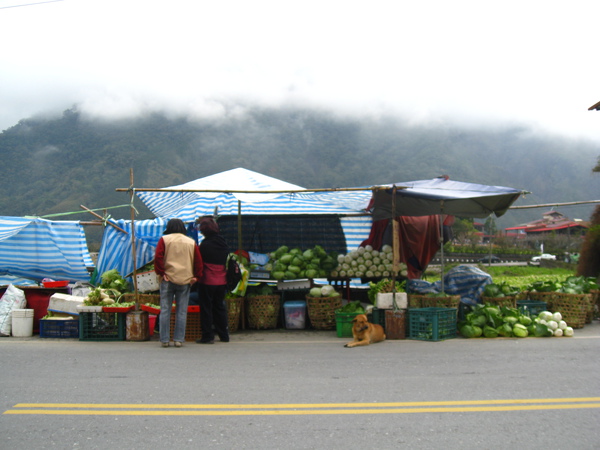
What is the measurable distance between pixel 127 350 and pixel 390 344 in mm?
4121

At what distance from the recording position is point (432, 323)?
28.5ft

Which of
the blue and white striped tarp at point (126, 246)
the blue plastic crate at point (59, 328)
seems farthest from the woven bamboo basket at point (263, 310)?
the blue plastic crate at point (59, 328)

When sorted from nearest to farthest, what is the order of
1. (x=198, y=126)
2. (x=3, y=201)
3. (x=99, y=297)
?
(x=99, y=297)
(x=3, y=201)
(x=198, y=126)

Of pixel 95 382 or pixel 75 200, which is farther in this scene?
pixel 75 200

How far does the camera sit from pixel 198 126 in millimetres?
121500

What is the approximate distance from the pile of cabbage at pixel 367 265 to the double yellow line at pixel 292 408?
5486mm

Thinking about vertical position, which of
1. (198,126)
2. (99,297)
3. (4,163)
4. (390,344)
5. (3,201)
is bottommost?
(390,344)

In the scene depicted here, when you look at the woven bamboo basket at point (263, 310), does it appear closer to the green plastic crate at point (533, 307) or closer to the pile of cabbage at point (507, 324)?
the pile of cabbage at point (507, 324)

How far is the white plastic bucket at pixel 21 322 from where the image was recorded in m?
9.40

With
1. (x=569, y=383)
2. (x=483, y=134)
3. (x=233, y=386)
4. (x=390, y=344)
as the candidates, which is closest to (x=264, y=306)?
(x=390, y=344)

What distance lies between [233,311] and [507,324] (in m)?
4.93

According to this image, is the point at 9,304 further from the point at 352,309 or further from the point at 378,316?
the point at 378,316

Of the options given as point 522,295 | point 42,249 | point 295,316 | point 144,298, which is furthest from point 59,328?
point 522,295

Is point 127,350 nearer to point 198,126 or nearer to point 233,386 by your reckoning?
point 233,386
